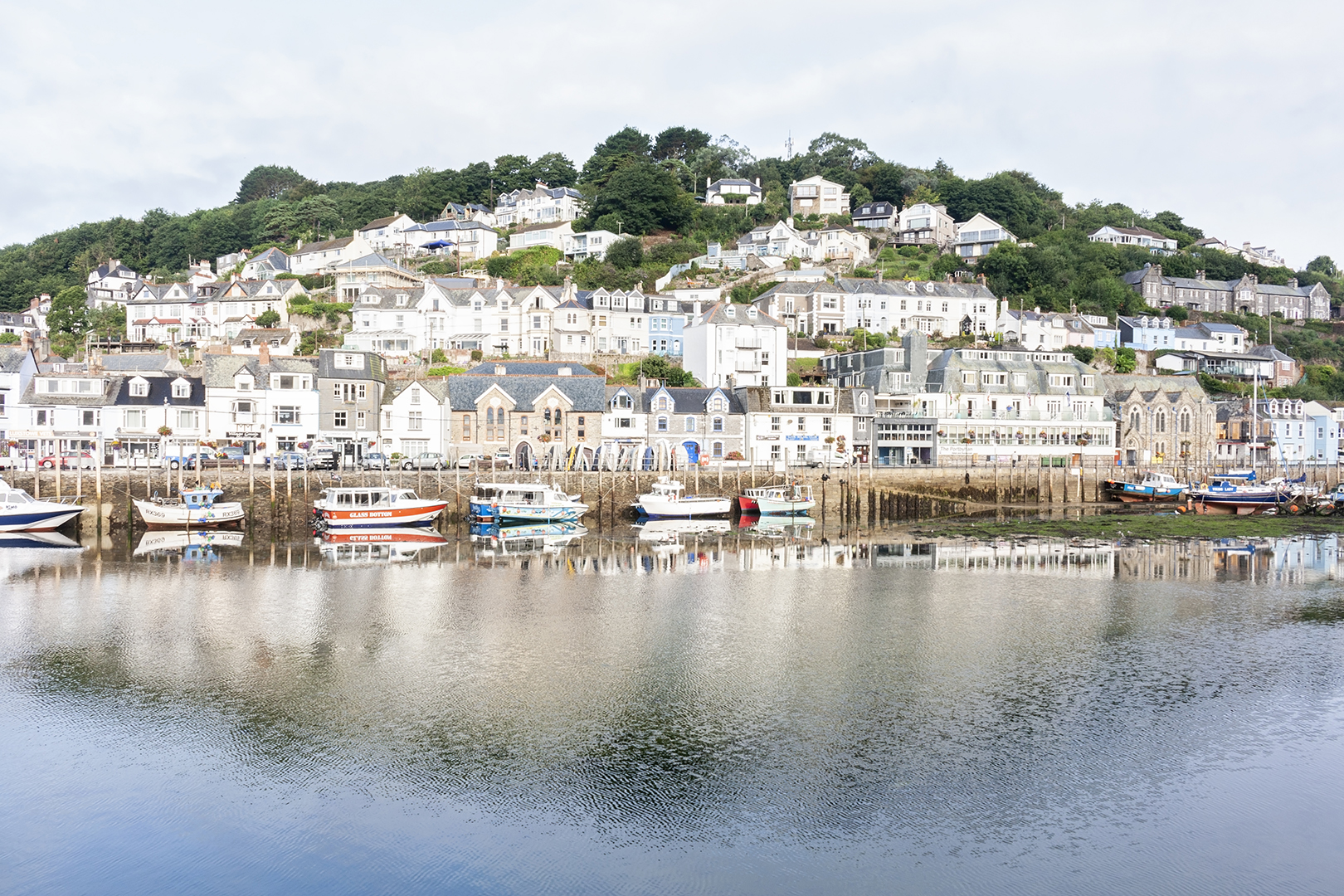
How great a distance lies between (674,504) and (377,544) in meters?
14.8

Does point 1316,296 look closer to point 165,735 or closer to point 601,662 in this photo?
point 601,662

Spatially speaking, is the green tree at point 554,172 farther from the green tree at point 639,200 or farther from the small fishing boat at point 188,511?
the small fishing boat at point 188,511

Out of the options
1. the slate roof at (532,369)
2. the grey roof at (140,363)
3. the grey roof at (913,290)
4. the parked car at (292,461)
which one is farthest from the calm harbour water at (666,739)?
the grey roof at (913,290)

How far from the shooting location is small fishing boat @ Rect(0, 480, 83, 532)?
139ft

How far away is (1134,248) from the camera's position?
111 metres

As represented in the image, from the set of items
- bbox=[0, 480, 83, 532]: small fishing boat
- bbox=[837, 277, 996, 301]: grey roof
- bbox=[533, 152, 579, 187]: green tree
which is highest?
bbox=[533, 152, 579, 187]: green tree

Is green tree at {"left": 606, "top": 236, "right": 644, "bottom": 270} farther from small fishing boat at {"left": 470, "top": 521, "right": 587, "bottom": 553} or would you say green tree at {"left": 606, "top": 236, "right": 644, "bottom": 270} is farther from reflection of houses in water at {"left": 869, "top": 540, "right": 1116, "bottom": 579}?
reflection of houses in water at {"left": 869, "top": 540, "right": 1116, "bottom": 579}

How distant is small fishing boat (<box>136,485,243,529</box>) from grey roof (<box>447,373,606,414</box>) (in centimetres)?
1541

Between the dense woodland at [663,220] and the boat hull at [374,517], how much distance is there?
43870 millimetres

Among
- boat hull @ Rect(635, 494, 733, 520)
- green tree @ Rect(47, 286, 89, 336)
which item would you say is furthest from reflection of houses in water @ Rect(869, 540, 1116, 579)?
green tree @ Rect(47, 286, 89, 336)

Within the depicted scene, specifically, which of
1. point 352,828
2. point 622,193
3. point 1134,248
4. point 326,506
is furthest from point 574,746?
point 1134,248

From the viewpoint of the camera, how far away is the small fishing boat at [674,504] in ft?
167

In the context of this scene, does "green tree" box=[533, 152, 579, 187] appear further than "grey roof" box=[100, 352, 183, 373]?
Yes

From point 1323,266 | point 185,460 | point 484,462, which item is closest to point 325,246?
point 185,460
